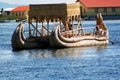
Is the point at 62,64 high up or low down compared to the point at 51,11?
down

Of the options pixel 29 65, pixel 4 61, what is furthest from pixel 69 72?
pixel 4 61

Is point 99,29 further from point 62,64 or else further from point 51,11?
point 62,64

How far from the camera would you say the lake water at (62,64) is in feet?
148

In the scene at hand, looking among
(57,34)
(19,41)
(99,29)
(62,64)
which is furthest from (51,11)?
(62,64)

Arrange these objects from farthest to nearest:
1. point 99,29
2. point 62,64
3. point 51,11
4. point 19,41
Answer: point 99,29, point 51,11, point 19,41, point 62,64

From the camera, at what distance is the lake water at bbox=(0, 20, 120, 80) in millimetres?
45062

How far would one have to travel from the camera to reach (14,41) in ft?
220

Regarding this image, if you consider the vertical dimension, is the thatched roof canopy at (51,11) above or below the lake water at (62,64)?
above

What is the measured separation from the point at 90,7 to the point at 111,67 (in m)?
145

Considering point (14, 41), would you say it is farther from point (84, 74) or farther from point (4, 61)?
point (84, 74)

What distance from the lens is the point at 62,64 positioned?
52.1 meters

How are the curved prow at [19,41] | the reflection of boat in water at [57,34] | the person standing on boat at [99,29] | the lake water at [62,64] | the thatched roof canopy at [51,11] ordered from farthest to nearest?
the person standing on boat at [99,29] → the thatched roof canopy at [51,11] → the reflection of boat in water at [57,34] → the curved prow at [19,41] → the lake water at [62,64]

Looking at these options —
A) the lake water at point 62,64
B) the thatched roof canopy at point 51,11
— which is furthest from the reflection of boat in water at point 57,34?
the lake water at point 62,64

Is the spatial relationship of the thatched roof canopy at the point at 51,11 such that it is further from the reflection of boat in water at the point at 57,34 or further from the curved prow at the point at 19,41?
the curved prow at the point at 19,41
